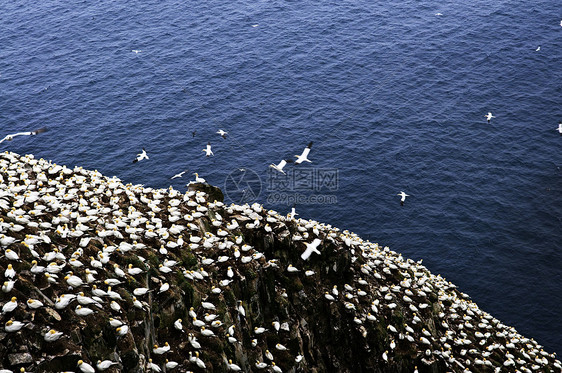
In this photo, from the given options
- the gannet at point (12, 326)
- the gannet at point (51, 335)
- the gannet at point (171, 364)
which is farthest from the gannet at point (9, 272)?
the gannet at point (171, 364)

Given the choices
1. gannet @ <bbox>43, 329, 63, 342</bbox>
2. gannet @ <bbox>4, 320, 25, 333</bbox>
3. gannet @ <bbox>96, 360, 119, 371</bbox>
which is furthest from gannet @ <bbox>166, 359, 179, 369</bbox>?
gannet @ <bbox>4, 320, 25, 333</bbox>

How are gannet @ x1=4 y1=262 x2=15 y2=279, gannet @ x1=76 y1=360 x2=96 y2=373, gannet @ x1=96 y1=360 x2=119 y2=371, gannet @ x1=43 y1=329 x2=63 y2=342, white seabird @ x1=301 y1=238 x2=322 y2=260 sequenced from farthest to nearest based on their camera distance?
white seabird @ x1=301 y1=238 x2=322 y2=260
gannet @ x1=4 y1=262 x2=15 y2=279
gannet @ x1=96 y1=360 x2=119 y2=371
gannet @ x1=43 y1=329 x2=63 y2=342
gannet @ x1=76 y1=360 x2=96 y2=373

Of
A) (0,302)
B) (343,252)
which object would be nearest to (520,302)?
(343,252)

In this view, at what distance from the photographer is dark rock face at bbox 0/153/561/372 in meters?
25.7

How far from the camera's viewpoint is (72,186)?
122 ft

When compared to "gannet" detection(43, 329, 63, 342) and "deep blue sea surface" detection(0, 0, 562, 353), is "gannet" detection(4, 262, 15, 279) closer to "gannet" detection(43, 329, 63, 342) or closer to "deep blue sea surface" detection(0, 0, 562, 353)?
"gannet" detection(43, 329, 63, 342)

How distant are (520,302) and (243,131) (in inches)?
1704

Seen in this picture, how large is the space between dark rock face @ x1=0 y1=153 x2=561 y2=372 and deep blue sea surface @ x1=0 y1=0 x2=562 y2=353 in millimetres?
15983

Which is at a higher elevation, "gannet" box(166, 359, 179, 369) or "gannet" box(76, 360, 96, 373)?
"gannet" box(76, 360, 96, 373)

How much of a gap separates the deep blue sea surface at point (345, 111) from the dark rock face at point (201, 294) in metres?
16.0

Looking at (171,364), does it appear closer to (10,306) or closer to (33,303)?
(33,303)

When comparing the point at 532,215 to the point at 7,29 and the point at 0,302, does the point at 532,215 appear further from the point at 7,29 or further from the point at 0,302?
the point at 7,29

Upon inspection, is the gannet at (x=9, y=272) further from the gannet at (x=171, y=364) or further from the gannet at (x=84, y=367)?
the gannet at (x=171, y=364)

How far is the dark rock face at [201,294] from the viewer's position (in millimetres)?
25703
